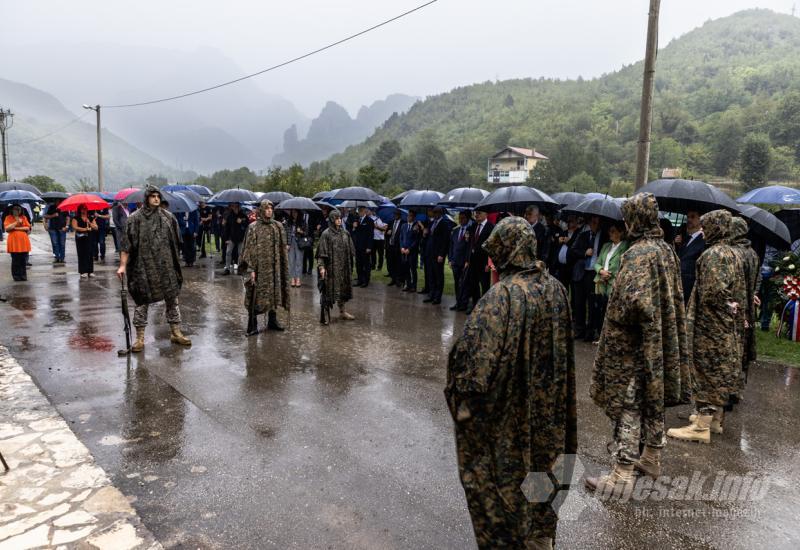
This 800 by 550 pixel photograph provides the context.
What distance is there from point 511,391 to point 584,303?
6.34m

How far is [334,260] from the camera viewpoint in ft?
29.3

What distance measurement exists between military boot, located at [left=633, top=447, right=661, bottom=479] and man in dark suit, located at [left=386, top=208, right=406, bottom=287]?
9.12 m

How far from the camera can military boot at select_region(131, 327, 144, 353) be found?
7094 millimetres

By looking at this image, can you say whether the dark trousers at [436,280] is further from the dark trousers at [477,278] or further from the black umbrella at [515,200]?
the black umbrella at [515,200]

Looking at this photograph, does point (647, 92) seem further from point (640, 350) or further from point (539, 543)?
point (539, 543)

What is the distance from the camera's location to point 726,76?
125812 mm

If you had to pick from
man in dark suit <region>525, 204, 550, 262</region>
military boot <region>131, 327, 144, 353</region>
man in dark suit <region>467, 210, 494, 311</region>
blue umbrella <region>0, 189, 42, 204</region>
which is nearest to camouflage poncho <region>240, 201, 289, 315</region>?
military boot <region>131, 327, 144, 353</region>

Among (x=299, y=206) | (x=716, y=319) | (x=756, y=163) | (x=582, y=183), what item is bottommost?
(x=716, y=319)

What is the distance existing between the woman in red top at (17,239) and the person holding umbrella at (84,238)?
954 millimetres

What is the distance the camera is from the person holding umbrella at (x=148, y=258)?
7.06 metres

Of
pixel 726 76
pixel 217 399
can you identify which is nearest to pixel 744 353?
pixel 217 399

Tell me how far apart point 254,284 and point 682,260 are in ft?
18.3

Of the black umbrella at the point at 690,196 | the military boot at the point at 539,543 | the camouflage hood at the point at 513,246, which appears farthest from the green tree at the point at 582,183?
the military boot at the point at 539,543

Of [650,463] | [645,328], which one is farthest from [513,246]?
[650,463]
